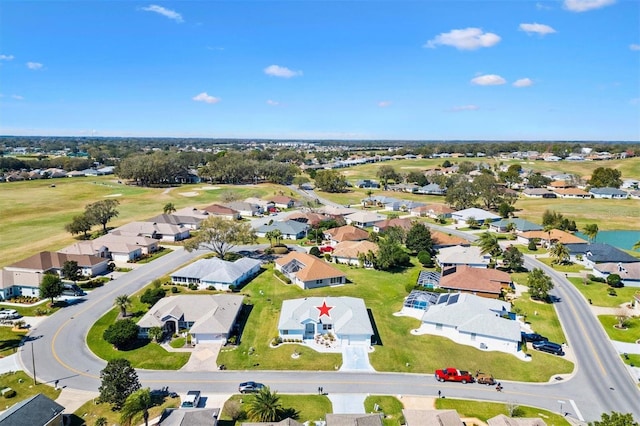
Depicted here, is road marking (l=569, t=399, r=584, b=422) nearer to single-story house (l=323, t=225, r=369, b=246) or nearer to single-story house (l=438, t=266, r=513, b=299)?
single-story house (l=438, t=266, r=513, b=299)

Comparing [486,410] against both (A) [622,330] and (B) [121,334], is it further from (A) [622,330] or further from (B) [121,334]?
(B) [121,334]

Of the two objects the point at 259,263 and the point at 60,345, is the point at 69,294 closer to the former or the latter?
the point at 60,345

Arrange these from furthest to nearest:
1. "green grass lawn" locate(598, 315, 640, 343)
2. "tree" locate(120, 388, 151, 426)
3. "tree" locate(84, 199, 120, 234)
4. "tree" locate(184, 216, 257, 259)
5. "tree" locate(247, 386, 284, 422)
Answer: "tree" locate(84, 199, 120, 234), "tree" locate(184, 216, 257, 259), "green grass lawn" locate(598, 315, 640, 343), "tree" locate(247, 386, 284, 422), "tree" locate(120, 388, 151, 426)

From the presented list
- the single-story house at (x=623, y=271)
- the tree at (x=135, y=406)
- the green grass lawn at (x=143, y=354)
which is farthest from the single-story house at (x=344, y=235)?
the tree at (x=135, y=406)

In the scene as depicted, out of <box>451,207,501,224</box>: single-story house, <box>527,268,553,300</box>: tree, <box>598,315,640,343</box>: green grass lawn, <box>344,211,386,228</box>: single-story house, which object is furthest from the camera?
<box>451,207,501,224</box>: single-story house

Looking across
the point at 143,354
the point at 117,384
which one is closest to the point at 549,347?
the point at 117,384

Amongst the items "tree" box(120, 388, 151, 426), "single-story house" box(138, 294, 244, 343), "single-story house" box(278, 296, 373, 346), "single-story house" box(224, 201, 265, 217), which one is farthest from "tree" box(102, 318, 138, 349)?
"single-story house" box(224, 201, 265, 217)

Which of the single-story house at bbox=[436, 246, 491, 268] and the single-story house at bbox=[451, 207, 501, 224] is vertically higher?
the single-story house at bbox=[451, 207, 501, 224]
